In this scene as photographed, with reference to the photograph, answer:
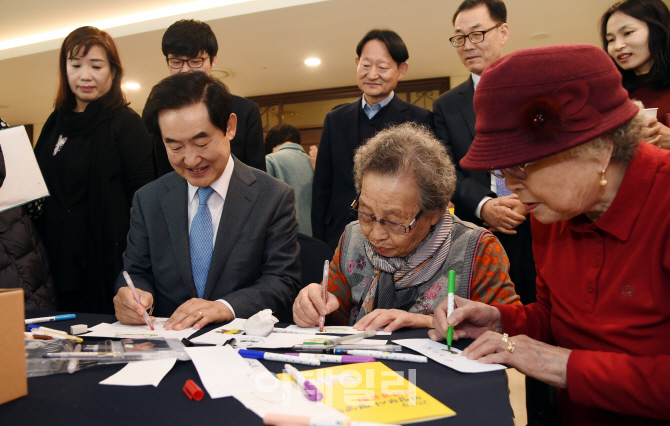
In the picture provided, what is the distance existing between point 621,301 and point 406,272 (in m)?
0.68

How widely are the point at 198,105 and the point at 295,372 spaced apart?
3.82ft

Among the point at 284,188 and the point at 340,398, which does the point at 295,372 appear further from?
the point at 284,188

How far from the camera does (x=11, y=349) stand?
851mm

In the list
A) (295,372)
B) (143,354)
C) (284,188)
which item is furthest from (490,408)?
(284,188)

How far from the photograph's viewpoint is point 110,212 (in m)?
2.40

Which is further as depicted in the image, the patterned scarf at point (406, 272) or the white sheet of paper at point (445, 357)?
the patterned scarf at point (406, 272)

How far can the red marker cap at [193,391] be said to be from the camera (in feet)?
2.73

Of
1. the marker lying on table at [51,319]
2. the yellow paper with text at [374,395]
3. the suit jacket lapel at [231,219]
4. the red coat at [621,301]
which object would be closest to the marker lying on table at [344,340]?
the yellow paper with text at [374,395]

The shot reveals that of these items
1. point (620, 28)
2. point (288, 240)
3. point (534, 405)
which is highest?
point (620, 28)

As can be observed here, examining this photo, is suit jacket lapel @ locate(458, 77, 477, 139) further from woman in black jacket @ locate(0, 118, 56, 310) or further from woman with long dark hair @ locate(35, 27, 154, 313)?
woman in black jacket @ locate(0, 118, 56, 310)

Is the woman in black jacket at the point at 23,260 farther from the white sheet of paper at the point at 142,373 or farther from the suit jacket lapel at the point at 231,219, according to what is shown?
the white sheet of paper at the point at 142,373

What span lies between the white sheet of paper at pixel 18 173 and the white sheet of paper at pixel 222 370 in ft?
4.36

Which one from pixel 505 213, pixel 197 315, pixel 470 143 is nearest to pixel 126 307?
pixel 197 315

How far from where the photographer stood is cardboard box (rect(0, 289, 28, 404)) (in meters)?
0.83
